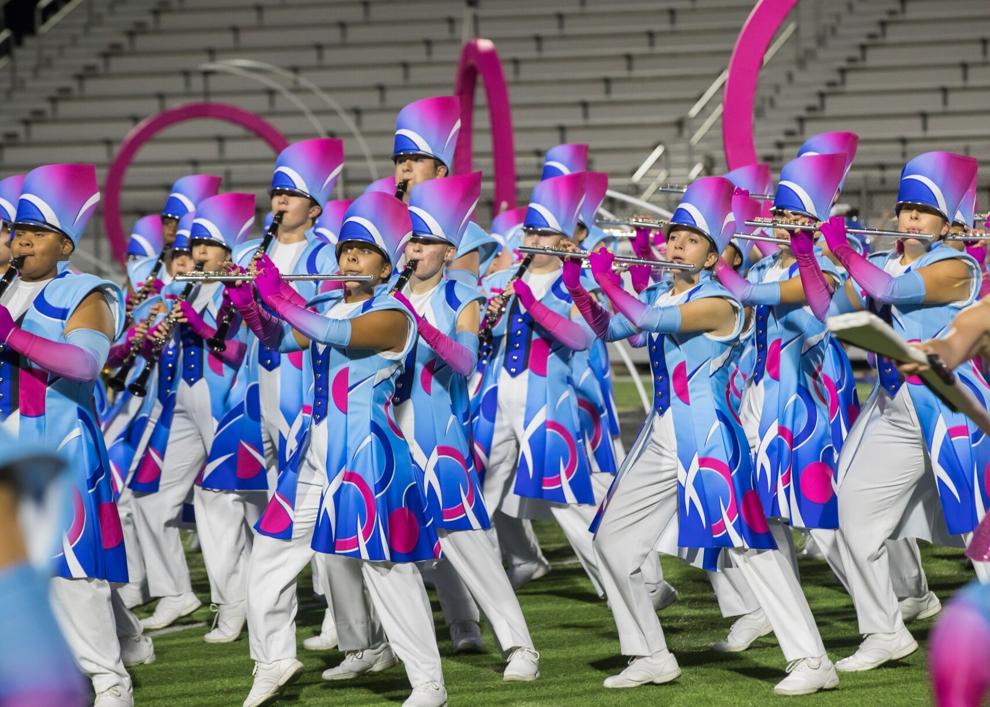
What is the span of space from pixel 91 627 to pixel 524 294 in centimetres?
219

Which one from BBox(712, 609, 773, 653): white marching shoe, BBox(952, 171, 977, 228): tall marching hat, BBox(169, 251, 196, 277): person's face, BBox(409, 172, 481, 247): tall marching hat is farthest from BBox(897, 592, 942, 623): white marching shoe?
BBox(169, 251, 196, 277): person's face

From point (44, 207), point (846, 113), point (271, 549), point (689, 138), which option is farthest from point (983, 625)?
point (846, 113)

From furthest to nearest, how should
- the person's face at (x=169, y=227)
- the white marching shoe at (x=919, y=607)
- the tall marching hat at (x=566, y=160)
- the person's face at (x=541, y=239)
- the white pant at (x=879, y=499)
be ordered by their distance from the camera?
1. the tall marching hat at (x=566, y=160)
2. the person's face at (x=169, y=227)
3. the person's face at (x=541, y=239)
4. the white marching shoe at (x=919, y=607)
5. the white pant at (x=879, y=499)

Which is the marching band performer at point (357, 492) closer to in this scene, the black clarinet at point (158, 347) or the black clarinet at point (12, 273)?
the black clarinet at point (12, 273)

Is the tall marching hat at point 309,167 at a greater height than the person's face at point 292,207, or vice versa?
the tall marching hat at point 309,167

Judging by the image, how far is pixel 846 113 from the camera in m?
19.0

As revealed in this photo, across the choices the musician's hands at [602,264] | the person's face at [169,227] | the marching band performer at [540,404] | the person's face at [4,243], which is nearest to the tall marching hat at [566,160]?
the marching band performer at [540,404]

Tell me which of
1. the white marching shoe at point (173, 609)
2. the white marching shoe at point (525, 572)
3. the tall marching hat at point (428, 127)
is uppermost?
the tall marching hat at point (428, 127)

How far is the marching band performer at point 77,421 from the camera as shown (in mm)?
5031

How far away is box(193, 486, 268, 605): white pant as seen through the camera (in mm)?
6684

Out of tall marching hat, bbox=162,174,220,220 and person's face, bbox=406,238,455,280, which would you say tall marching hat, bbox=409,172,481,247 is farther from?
tall marching hat, bbox=162,174,220,220

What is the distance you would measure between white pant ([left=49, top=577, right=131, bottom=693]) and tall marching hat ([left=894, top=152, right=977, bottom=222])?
301 cm

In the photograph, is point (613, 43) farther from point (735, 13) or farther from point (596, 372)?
point (596, 372)

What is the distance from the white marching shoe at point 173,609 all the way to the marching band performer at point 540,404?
1361mm
